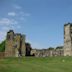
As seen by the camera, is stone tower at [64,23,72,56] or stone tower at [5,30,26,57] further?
stone tower at [5,30,26,57]

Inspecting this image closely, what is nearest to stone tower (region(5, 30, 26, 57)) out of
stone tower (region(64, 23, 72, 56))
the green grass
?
stone tower (region(64, 23, 72, 56))

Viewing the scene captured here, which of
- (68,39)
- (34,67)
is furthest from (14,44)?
(34,67)

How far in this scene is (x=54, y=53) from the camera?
93.1 m

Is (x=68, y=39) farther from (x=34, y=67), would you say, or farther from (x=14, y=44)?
(x=34, y=67)

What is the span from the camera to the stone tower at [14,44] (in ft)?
300

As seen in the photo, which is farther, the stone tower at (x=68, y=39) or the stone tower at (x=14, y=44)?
the stone tower at (x=14, y=44)

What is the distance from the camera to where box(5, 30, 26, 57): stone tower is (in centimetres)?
9157

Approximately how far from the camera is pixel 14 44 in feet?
305

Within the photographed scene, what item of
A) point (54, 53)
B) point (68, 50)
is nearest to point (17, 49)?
point (54, 53)

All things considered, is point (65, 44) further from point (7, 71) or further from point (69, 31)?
point (7, 71)

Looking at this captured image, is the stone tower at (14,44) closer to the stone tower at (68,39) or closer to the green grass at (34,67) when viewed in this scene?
the stone tower at (68,39)

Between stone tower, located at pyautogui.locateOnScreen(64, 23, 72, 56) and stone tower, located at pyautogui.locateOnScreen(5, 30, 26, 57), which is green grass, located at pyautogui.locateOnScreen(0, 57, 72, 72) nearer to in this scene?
stone tower, located at pyautogui.locateOnScreen(64, 23, 72, 56)

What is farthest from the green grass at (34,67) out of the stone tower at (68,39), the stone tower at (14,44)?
the stone tower at (14,44)

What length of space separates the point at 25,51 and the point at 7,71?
214 ft
